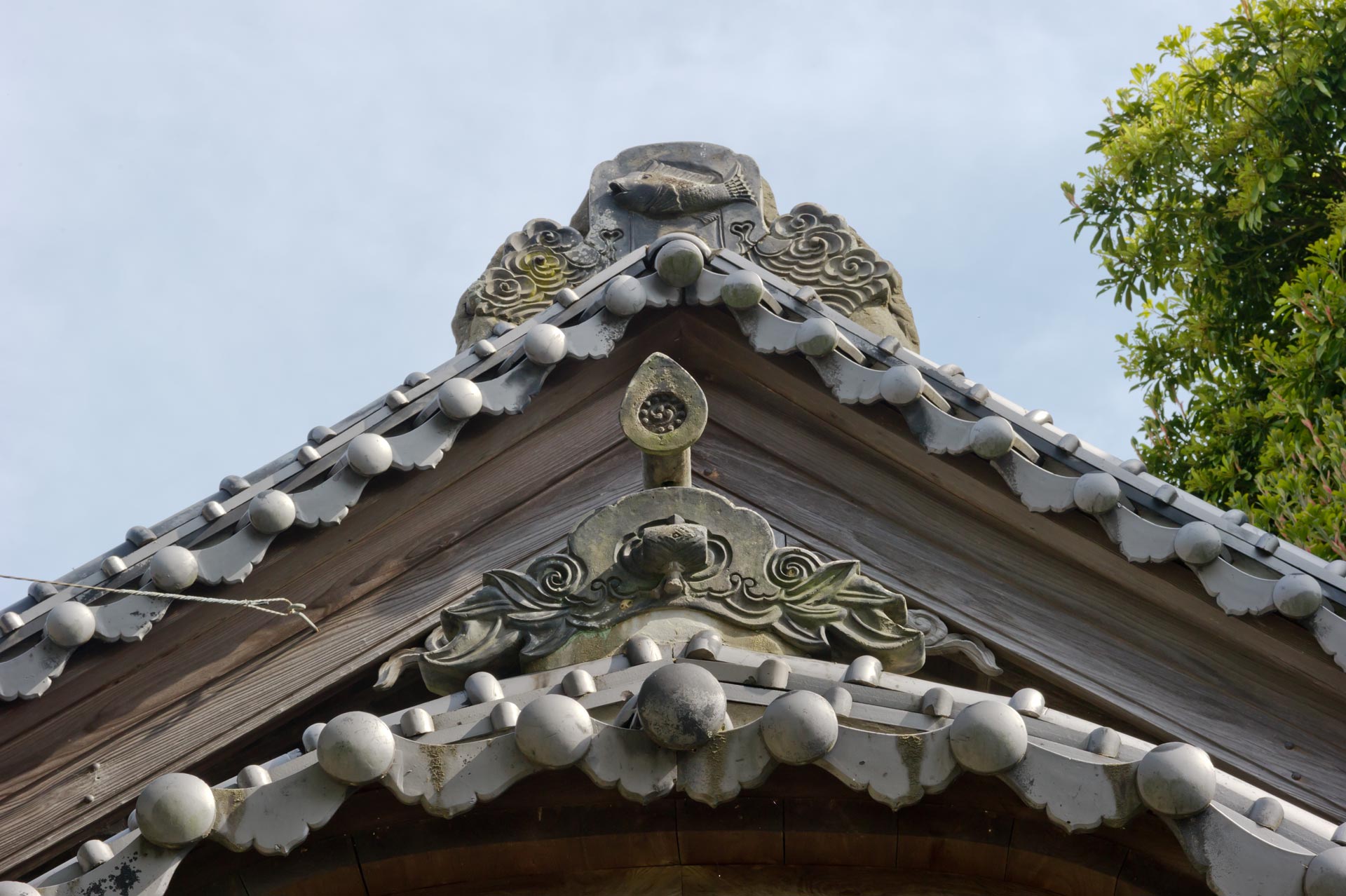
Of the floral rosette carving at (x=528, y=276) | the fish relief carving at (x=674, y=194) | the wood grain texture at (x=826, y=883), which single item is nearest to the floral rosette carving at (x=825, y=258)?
the fish relief carving at (x=674, y=194)

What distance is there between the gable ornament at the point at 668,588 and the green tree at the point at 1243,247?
183 inches

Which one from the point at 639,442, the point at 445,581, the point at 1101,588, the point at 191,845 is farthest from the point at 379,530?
the point at 1101,588

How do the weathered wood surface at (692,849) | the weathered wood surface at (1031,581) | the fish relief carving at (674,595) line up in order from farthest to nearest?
1. the weathered wood surface at (1031,581)
2. the fish relief carving at (674,595)
3. the weathered wood surface at (692,849)

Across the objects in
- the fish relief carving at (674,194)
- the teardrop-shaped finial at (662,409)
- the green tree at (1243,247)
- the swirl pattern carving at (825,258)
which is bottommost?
the teardrop-shaped finial at (662,409)

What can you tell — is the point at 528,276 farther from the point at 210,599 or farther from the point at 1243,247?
the point at 1243,247

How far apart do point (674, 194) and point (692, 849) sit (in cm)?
338

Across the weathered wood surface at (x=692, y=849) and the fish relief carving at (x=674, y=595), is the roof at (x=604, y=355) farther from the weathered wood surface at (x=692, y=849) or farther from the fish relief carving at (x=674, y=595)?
the weathered wood surface at (x=692, y=849)

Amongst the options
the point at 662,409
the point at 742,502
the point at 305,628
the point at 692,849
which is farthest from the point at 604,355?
the point at 692,849

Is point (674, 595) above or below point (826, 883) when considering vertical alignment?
above

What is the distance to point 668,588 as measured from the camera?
13.3 feet

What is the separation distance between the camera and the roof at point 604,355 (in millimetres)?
4051

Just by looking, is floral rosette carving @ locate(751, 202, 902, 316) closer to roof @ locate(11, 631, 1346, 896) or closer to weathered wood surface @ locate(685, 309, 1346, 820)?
weathered wood surface @ locate(685, 309, 1346, 820)

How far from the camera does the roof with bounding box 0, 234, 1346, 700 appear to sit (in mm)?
4051

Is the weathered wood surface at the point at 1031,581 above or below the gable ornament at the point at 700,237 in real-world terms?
below
